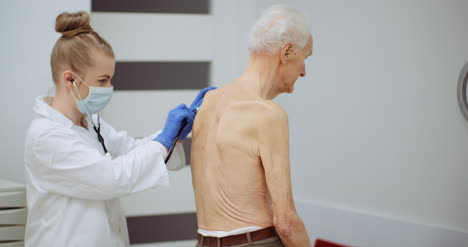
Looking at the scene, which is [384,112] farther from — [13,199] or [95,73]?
[13,199]

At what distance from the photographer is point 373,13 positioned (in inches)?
112

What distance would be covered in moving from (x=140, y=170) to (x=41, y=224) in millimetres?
369

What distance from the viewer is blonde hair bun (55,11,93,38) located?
193 centimetres

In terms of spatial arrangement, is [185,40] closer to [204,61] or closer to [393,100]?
[204,61]

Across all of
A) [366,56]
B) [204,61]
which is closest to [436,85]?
[366,56]

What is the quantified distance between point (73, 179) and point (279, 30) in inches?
31.3

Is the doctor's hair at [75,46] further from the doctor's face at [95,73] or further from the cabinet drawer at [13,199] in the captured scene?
the cabinet drawer at [13,199]

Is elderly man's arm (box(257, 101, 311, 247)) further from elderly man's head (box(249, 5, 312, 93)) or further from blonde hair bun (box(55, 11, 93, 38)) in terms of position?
blonde hair bun (box(55, 11, 93, 38))

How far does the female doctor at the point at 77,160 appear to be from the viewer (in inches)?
72.9

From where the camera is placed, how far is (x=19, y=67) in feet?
8.06

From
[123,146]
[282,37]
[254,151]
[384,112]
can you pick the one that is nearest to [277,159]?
[254,151]

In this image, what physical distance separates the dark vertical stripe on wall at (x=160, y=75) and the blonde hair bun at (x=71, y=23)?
1242 mm

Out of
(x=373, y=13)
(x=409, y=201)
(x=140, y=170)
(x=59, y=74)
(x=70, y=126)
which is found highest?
(x=373, y=13)

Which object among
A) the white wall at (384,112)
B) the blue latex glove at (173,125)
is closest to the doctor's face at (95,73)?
the blue latex glove at (173,125)
